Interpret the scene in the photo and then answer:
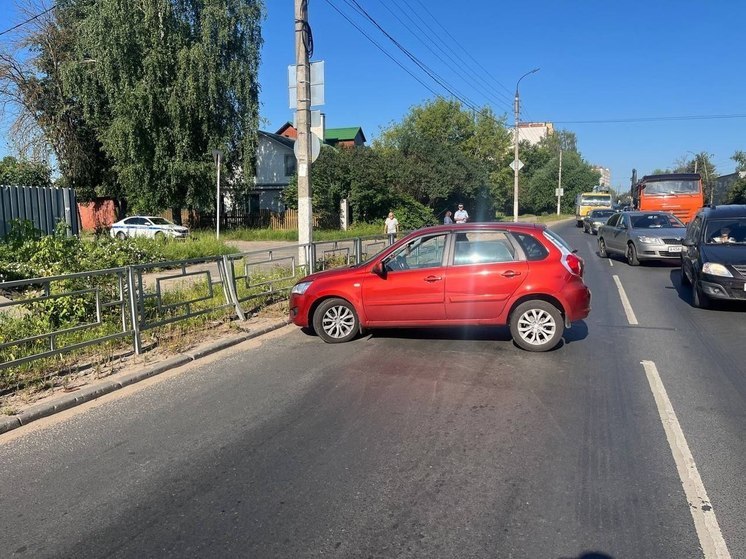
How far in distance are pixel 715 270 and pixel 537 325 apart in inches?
162

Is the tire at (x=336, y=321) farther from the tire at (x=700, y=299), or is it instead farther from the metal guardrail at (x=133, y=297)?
the tire at (x=700, y=299)

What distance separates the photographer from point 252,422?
15.8 feet

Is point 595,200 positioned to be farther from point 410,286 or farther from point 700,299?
point 410,286

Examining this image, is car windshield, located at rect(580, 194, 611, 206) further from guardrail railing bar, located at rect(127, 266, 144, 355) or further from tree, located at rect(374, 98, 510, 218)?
guardrail railing bar, located at rect(127, 266, 144, 355)

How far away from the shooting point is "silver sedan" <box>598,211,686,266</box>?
1556 centimetres

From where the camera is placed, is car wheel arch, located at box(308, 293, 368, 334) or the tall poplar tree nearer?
car wheel arch, located at box(308, 293, 368, 334)

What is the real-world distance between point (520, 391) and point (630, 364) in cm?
174

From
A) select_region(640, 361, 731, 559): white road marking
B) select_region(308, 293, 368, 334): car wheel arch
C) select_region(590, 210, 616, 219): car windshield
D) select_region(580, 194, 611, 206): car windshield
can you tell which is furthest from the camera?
select_region(580, 194, 611, 206): car windshield

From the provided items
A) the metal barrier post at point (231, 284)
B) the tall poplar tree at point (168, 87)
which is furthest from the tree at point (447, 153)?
the metal barrier post at point (231, 284)

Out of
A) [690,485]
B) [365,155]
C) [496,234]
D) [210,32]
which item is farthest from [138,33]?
[690,485]

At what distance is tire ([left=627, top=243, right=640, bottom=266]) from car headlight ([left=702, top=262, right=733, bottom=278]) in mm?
7186

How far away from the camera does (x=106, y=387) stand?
5723 millimetres

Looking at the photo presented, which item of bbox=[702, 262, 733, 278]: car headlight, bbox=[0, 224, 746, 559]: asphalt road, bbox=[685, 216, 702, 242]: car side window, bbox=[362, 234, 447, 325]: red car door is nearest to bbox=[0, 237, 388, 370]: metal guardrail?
bbox=[0, 224, 746, 559]: asphalt road

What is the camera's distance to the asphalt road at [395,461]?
3.10 m
